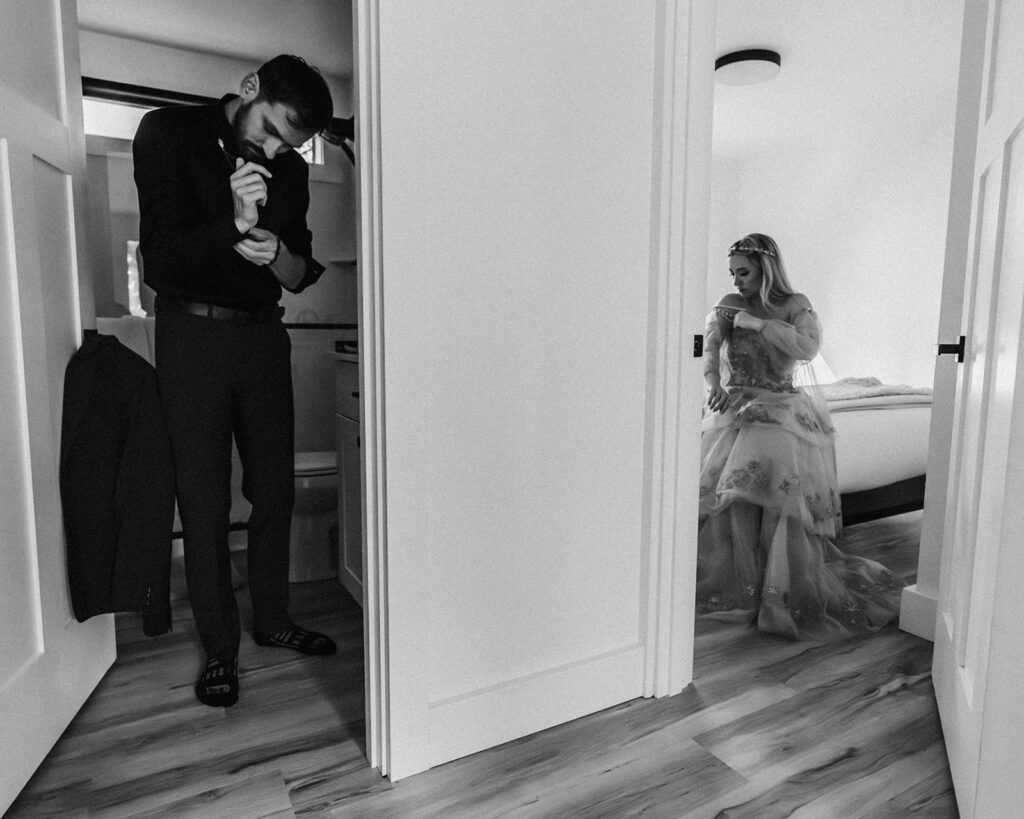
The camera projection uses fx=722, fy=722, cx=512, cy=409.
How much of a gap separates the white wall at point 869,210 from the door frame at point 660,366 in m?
3.05

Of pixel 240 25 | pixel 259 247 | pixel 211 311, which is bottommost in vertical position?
pixel 211 311

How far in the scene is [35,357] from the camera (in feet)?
4.63

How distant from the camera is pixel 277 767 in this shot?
1464mm

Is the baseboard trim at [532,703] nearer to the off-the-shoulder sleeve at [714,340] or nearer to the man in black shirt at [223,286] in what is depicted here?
the man in black shirt at [223,286]

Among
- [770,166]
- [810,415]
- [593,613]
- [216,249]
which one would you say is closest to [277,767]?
[593,613]

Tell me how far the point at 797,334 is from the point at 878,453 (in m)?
0.94

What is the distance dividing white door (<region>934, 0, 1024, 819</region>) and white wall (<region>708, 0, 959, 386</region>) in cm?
304

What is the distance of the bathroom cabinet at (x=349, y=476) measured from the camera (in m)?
2.31

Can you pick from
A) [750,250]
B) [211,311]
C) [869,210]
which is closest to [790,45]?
[869,210]

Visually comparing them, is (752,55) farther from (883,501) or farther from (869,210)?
(883,501)

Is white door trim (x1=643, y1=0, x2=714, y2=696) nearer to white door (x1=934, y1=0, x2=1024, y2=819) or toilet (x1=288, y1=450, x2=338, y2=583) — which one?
white door (x1=934, y1=0, x2=1024, y2=819)

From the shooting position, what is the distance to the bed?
9.49 feet

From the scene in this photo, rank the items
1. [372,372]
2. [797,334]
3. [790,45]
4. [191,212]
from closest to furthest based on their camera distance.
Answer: [372,372]
[191,212]
[797,334]
[790,45]

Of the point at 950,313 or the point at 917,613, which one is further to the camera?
the point at 917,613
